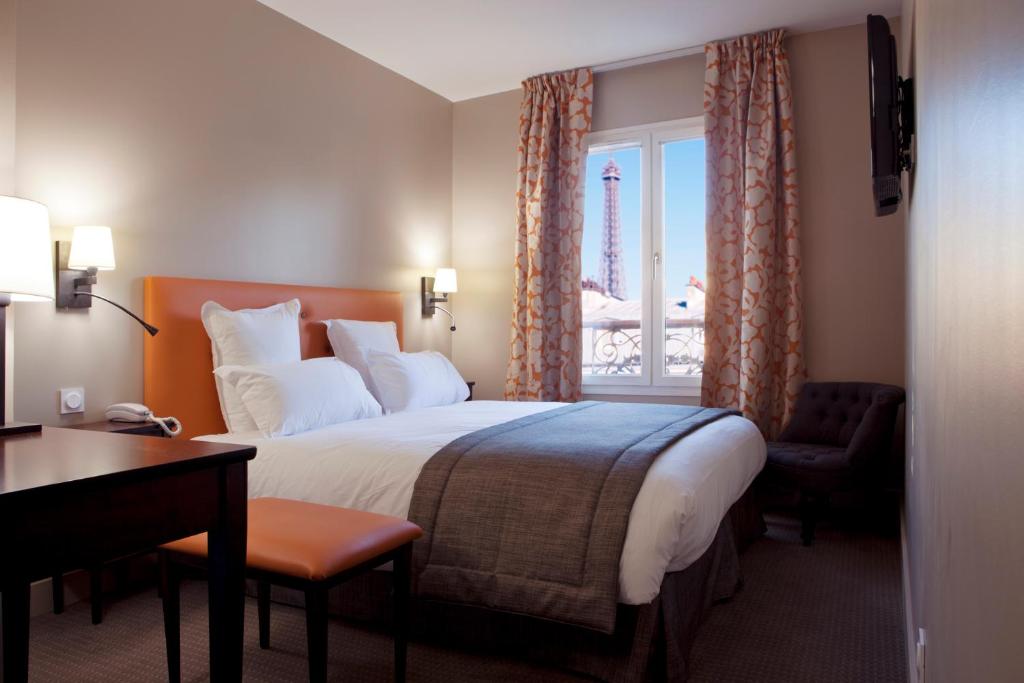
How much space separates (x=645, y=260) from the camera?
507 cm

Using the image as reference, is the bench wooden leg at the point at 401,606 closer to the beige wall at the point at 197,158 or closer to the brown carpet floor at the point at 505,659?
the brown carpet floor at the point at 505,659

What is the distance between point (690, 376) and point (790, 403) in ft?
2.37

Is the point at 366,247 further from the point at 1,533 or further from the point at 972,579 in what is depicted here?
the point at 972,579

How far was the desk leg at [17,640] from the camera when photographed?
4.29ft

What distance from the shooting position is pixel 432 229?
550cm

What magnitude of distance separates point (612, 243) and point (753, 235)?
3.53ft

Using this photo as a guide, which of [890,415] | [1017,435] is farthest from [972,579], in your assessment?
[890,415]

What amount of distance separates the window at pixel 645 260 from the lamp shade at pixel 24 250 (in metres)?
3.79

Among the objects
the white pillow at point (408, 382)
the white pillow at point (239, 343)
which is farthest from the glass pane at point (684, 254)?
the white pillow at point (239, 343)

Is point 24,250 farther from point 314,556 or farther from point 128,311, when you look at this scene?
point 128,311

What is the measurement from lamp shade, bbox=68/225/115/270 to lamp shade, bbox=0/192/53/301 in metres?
1.00

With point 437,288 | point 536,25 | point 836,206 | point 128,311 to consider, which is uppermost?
point 536,25

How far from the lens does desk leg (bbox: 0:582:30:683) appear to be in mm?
1308

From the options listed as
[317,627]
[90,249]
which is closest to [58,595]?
[90,249]
